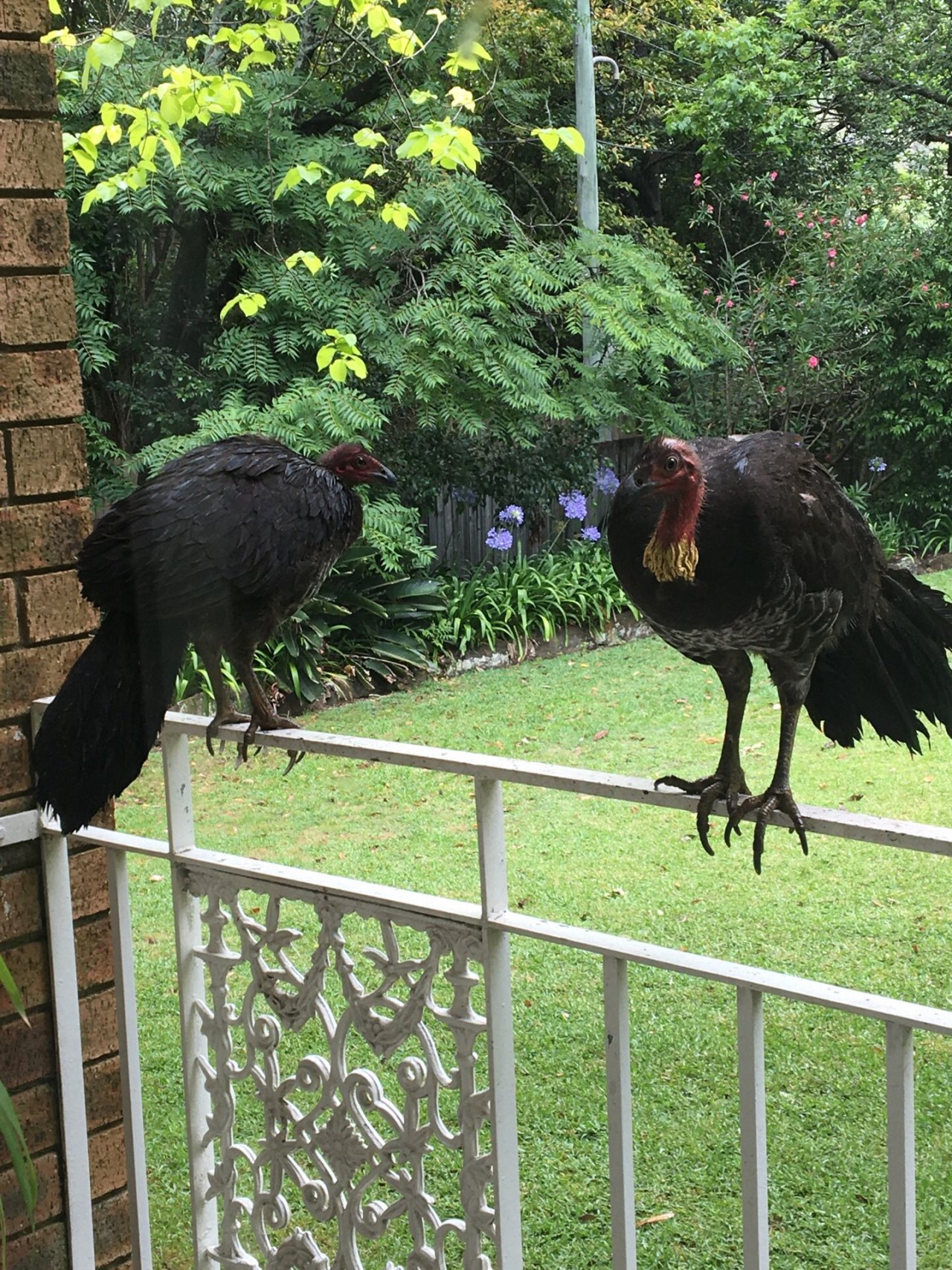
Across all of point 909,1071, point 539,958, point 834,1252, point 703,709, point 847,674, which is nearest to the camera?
point 909,1071

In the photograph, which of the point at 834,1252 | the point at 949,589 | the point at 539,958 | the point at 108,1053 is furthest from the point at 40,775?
the point at 539,958

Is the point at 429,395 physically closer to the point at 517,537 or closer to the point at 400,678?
the point at 517,537

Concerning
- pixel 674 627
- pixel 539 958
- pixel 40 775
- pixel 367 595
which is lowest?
pixel 539 958

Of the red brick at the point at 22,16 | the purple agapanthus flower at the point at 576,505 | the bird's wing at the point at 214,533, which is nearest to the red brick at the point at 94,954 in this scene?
the bird's wing at the point at 214,533

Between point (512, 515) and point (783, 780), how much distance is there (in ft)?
5.09

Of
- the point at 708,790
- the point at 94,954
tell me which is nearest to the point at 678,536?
the point at 708,790

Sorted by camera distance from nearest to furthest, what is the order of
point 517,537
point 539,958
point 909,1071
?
point 909,1071, point 539,958, point 517,537

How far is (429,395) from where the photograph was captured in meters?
2.38

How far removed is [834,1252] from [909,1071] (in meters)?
0.96

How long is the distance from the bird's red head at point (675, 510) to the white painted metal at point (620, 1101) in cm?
31

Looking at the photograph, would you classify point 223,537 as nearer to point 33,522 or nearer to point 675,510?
point 33,522

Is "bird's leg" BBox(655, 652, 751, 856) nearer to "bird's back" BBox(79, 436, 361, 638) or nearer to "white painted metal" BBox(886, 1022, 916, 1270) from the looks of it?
"white painted metal" BBox(886, 1022, 916, 1270)

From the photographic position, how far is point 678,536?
0.98 metres

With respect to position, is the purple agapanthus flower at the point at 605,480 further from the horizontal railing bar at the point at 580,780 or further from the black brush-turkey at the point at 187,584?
the horizontal railing bar at the point at 580,780
